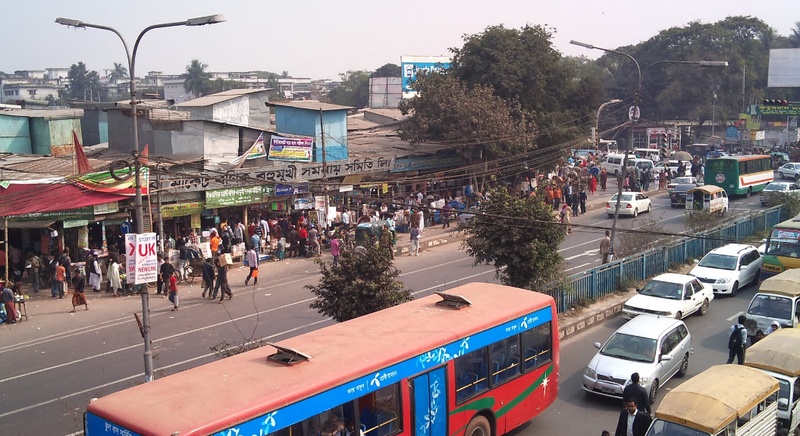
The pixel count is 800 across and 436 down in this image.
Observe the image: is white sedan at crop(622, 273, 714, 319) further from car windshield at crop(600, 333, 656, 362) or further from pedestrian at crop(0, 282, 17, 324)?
pedestrian at crop(0, 282, 17, 324)

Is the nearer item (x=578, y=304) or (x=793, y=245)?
(x=578, y=304)

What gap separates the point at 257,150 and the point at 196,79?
327 ft

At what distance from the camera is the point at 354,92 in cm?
10606

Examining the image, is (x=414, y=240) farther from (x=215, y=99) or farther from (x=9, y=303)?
(x=9, y=303)

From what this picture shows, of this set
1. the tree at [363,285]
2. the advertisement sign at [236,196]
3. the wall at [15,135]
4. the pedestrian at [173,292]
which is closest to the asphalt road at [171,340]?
the pedestrian at [173,292]

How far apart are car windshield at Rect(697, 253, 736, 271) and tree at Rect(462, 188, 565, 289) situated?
7.11 m

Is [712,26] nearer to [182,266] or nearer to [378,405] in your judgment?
[182,266]

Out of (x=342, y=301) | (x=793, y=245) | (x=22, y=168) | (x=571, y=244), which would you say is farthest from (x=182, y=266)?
(x=793, y=245)

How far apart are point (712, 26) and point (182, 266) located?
80463 mm

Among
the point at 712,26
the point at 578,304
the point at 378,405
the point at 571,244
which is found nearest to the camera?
the point at 378,405

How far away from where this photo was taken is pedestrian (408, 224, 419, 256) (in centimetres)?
2898

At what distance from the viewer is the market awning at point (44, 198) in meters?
21.7

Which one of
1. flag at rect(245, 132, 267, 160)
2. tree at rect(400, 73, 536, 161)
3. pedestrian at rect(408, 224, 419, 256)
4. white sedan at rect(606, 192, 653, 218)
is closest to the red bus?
pedestrian at rect(408, 224, 419, 256)

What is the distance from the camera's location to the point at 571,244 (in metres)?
30.6
